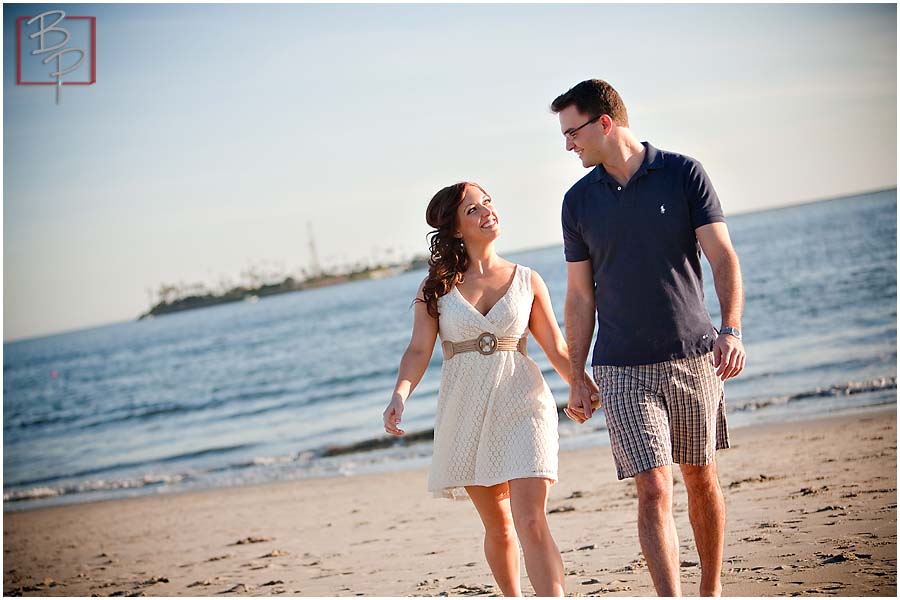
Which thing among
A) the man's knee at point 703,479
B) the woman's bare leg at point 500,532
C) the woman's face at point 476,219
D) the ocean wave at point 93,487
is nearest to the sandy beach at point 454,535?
the man's knee at point 703,479

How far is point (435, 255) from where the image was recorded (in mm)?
4473

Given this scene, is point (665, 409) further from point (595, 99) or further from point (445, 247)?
point (595, 99)

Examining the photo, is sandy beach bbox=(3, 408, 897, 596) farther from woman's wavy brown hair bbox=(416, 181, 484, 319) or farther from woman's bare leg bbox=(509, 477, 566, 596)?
woman's wavy brown hair bbox=(416, 181, 484, 319)

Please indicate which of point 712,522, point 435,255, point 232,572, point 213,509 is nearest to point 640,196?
point 435,255

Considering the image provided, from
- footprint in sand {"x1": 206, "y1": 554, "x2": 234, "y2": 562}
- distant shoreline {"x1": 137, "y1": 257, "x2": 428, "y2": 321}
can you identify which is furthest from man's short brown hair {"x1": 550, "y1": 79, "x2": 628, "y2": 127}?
distant shoreline {"x1": 137, "y1": 257, "x2": 428, "y2": 321}

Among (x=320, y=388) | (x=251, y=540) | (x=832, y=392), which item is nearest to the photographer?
(x=251, y=540)

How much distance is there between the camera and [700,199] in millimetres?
3990

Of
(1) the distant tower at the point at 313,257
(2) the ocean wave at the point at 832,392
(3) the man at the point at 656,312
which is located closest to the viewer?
(3) the man at the point at 656,312

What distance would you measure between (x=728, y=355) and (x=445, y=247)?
1323 millimetres

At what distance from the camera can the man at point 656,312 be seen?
391cm

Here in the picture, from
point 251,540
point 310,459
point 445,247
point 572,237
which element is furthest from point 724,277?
point 310,459

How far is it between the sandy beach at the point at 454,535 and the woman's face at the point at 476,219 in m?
2.05

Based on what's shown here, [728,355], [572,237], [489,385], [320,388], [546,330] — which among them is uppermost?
[572,237]

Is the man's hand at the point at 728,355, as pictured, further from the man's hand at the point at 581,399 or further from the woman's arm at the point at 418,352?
the woman's arm at the point at 418,352
